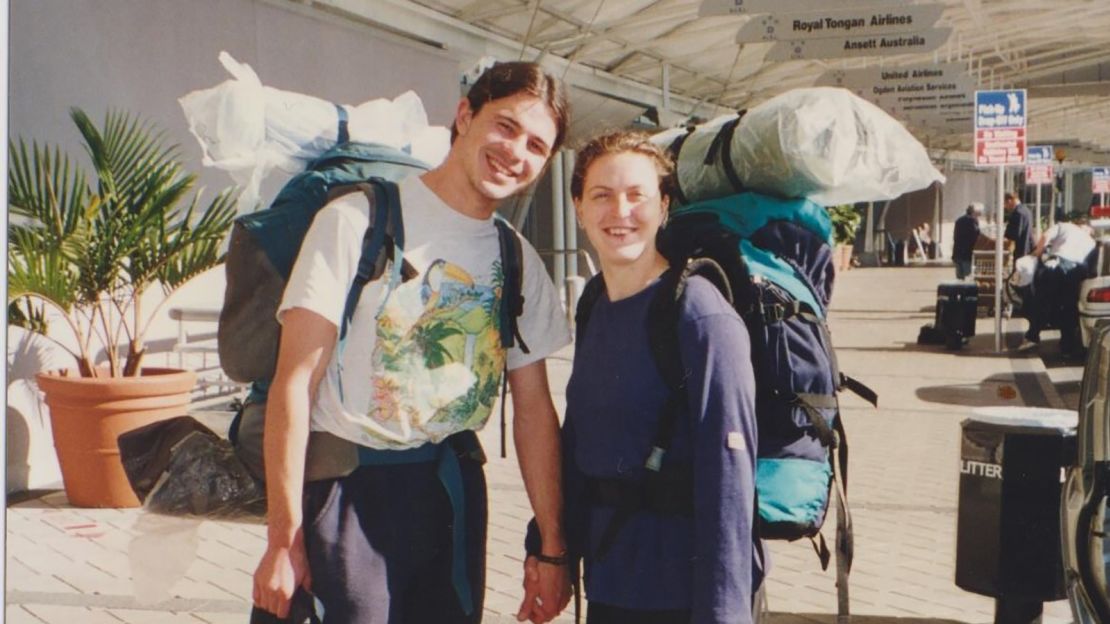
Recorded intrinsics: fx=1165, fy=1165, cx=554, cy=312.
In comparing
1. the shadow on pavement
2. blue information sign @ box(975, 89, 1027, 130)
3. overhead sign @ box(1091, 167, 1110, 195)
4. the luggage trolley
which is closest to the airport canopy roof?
blue information sign @ box(975, 89, 1027, 130)

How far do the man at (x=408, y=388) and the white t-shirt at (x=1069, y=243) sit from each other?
12222mm

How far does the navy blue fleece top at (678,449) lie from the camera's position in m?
2.23

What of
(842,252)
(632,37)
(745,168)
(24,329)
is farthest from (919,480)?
(842,252)

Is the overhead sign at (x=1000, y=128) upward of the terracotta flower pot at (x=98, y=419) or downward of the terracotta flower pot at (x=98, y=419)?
upward

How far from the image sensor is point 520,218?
13.8 metres

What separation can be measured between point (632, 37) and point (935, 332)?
5.37 m

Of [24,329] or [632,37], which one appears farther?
[632,37]

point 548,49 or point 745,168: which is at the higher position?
point 548,49

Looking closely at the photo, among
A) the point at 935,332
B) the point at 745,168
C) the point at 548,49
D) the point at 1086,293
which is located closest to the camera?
the point at 745,168

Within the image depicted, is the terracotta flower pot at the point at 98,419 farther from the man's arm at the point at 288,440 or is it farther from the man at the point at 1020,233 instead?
the man at the point at 1020,233

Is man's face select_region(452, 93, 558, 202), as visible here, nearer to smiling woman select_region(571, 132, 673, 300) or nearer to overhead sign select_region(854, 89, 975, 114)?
smiling woman select_region(571, 132, 673, 300)

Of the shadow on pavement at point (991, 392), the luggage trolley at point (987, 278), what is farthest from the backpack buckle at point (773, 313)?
the luggage trolley at point (987, 278)

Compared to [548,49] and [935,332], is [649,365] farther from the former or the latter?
[935,332]

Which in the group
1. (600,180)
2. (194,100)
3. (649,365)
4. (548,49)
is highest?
(548,49)
